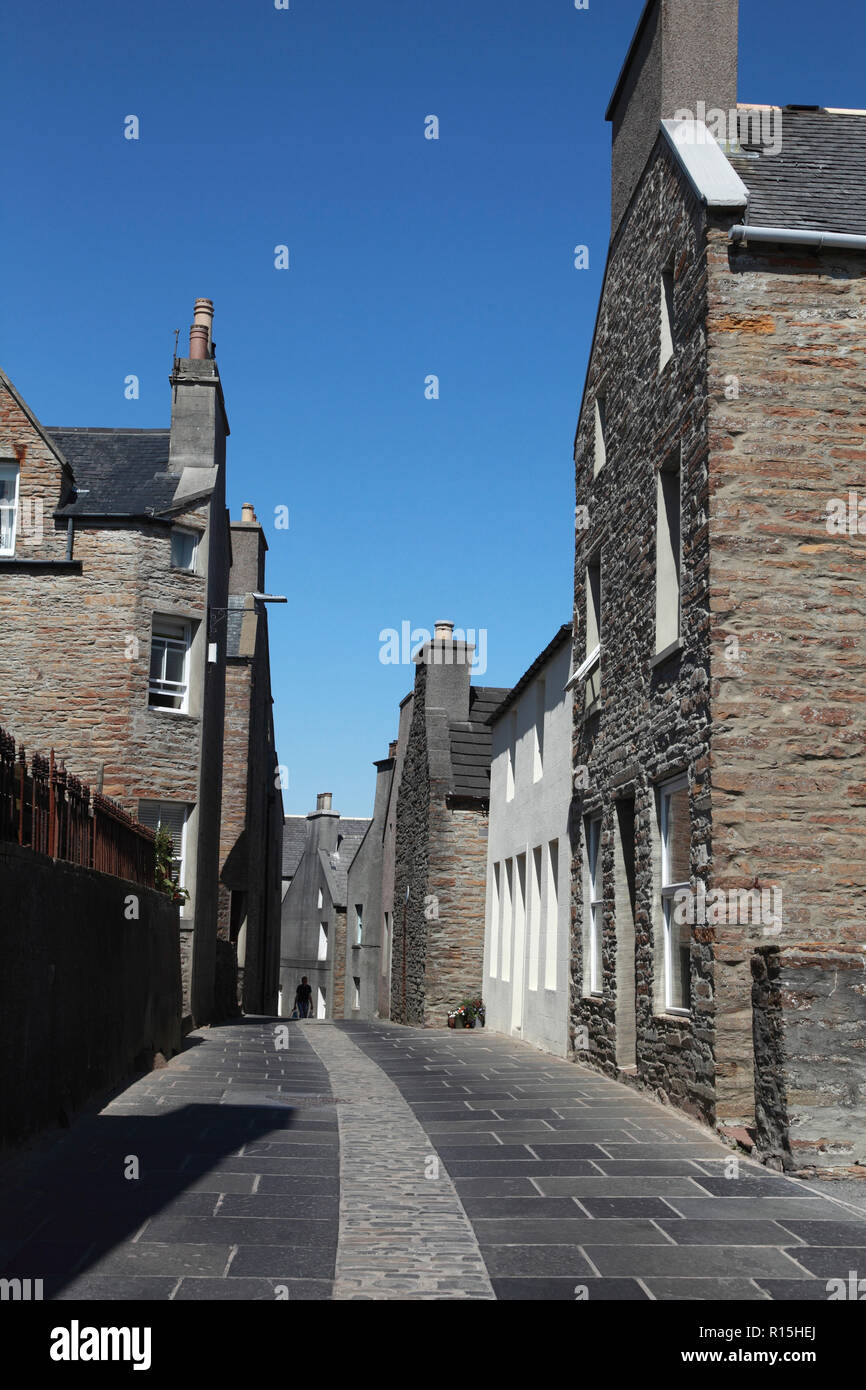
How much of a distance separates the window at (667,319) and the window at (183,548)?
11.5m

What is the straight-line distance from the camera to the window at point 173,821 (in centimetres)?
2164

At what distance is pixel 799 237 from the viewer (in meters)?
10.6

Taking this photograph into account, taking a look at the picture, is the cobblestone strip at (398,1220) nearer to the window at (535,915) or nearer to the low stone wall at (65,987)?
the low stone wall at (65,987)

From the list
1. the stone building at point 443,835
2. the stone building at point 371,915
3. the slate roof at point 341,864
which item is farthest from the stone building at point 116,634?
the slate roof at point 341,864

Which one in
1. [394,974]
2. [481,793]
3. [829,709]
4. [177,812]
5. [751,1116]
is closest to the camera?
[751,1116]

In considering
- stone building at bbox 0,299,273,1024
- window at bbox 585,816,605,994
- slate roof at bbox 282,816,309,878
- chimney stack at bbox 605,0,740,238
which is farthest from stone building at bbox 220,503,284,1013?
slate roof at bbox 282,816,309,878

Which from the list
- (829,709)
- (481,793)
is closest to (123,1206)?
(829,709)

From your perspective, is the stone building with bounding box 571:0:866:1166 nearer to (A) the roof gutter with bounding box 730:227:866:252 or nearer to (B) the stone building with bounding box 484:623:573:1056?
(A) the roof gutter with bounding box 730:227:866:252

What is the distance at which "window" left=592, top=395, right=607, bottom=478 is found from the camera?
A: 15656 millimetres

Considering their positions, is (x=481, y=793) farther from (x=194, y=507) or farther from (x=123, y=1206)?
(x=123, y=1206)

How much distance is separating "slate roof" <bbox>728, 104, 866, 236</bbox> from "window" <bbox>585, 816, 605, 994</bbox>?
21.2 feet

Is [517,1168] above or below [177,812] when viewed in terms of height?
below

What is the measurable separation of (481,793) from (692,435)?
656 inches
